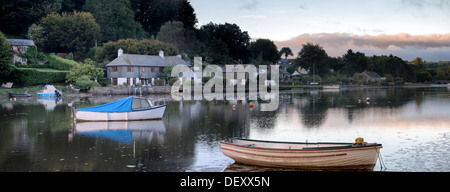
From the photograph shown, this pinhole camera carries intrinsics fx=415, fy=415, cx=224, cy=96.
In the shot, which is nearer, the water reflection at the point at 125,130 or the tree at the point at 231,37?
the water reflection at the point at 125,130

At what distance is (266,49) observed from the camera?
170m

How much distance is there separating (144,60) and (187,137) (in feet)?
235

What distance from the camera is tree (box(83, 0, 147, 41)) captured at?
124 m

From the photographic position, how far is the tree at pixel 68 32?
347 feet

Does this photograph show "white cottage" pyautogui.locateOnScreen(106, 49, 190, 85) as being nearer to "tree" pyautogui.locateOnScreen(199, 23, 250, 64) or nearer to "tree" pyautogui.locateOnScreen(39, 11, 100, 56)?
"tree" pyautogui.locateOnScreen(39, 11, 100, 56)

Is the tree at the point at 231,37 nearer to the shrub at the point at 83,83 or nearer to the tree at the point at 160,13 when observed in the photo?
the tree at the point at 160,13

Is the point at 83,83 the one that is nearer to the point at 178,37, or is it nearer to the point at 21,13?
the point at 21,13

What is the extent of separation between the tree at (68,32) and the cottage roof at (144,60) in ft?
56.9

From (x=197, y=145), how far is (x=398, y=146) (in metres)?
12.3

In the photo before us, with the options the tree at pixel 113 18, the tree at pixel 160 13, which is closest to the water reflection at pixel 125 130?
the tree at pixel 113 18

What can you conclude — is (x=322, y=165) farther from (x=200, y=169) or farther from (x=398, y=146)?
(x=398, y=146)
